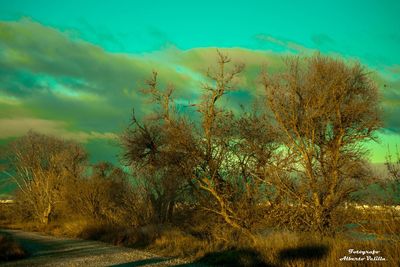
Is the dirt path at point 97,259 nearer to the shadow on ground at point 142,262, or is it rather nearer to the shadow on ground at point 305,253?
the shadow on ground at point 142,262

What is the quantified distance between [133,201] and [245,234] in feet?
35.4

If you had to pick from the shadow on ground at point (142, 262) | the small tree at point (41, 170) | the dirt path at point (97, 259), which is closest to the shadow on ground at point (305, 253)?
the dirt path at point (97, 259)

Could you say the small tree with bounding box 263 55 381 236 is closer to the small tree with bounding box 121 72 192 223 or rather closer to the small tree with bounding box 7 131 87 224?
the small tree with bounding box 121 72 192 223

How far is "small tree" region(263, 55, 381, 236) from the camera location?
58.6ft

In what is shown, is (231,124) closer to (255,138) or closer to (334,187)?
(255,138)

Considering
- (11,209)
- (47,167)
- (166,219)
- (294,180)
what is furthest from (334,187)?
(11,209)

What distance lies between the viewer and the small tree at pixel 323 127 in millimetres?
17875

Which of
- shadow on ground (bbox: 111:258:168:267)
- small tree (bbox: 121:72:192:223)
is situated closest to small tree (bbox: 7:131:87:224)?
small tree (bbox: 121:72:192:223)

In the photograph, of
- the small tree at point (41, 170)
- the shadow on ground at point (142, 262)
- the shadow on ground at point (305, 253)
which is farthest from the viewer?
the small tree at point (41, 170)

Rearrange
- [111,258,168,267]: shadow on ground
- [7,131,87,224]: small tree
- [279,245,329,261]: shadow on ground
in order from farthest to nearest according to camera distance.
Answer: [7,131,87,224]: small tree, [111,258,168,267]: shadow on ground, [279,245,329,261]: shadow on ground

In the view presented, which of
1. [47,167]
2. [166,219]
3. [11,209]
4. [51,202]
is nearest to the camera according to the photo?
[166,219]

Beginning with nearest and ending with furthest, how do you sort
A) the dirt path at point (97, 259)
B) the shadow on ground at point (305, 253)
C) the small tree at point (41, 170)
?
the shadow on ground at point (305, 253) < the dirt path at point (97, 259) < the small tree at point (41, 170)

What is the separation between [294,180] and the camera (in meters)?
18.6

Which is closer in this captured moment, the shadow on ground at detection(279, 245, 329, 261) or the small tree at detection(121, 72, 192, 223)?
the shadow on ground at detection(279, 245, 329, 261)
